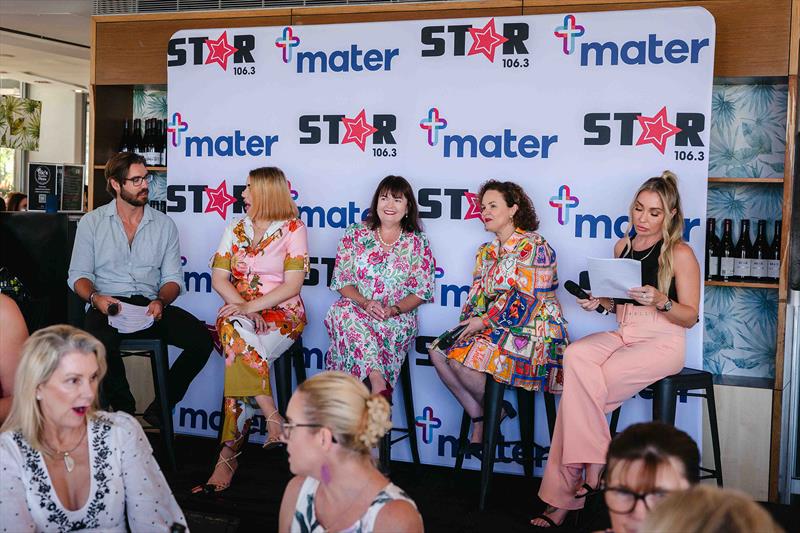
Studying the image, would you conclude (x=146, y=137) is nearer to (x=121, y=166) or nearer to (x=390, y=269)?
(x=121, y=166)

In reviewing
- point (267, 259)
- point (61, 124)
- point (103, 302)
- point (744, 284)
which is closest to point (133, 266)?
point (103, 302)

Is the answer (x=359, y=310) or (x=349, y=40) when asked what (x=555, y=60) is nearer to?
(x=349, y=40)

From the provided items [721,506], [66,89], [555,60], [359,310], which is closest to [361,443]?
[721,506]

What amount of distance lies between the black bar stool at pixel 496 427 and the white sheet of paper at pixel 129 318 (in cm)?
166

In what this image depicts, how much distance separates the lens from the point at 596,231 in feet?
14.3

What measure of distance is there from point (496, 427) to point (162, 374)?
5.44ft

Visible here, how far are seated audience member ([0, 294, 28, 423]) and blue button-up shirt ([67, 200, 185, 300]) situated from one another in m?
1.81

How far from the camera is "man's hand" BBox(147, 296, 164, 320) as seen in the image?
434cm

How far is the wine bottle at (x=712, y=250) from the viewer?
14.7 ft

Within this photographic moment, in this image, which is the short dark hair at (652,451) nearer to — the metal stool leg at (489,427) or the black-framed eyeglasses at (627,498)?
the black-framed eyeglasses at (627,498)

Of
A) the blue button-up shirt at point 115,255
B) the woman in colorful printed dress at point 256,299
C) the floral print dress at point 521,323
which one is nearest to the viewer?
the floral print dress at point 521,323

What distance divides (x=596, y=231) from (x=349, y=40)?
5.47ft

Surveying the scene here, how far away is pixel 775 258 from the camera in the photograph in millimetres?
4512

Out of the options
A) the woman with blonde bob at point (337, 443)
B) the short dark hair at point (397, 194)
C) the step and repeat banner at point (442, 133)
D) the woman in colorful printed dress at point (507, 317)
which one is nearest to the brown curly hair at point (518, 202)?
the woman in colorful printed dress at point (507, 317)
